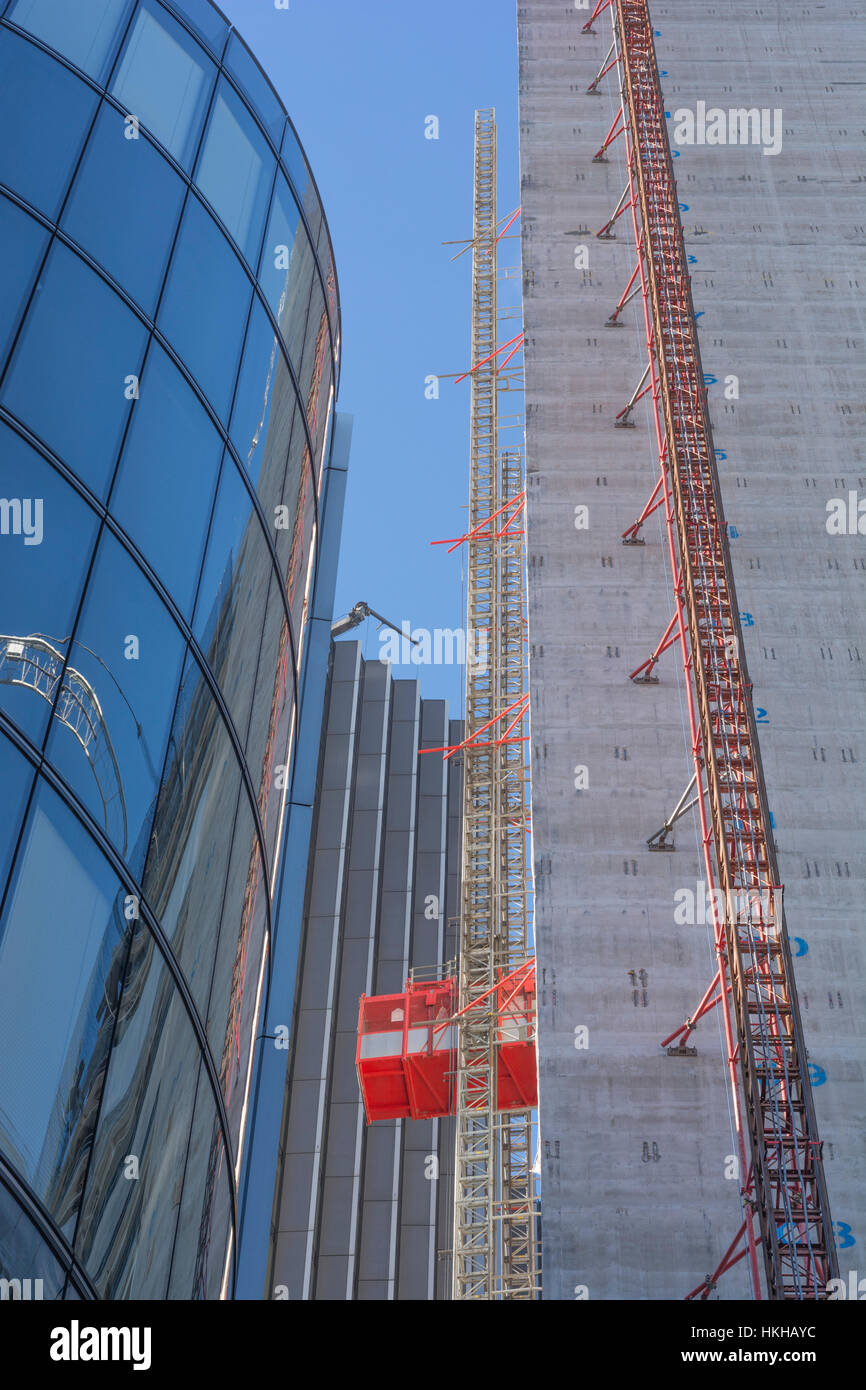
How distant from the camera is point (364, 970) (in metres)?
56.8

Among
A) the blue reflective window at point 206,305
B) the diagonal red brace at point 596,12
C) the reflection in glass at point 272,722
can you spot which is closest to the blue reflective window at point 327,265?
the blue reflective window at point 206,305

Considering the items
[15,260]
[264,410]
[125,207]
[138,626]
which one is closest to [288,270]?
[264,410]

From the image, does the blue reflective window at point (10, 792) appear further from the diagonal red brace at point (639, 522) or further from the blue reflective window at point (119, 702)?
the diagonal red brace at point (639, 522)

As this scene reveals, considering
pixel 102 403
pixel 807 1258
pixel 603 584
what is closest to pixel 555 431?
pixel 603 584

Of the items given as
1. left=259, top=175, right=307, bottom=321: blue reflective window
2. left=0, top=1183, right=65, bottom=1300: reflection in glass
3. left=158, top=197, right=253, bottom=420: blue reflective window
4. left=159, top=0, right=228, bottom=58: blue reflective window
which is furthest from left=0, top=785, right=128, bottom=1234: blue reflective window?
left=159, top=0, right=228, bottom=58: blue reflective window

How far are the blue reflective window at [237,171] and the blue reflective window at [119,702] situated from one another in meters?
5.61

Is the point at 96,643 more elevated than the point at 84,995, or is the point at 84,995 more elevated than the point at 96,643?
the point at 96,643

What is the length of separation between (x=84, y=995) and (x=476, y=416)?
5612 centimetres

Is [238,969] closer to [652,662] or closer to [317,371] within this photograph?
[317,371]

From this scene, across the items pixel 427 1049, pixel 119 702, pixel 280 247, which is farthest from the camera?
pixel 427 1049

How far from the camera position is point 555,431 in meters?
47.0

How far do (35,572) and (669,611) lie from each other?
32.3 m

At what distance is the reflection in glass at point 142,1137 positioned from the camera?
1175 centimetres

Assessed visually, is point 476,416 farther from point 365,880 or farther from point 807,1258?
point 807,1258
